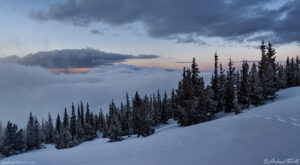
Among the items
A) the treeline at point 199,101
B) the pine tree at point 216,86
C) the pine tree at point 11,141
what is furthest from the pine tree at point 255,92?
the pine tree at point 11,141

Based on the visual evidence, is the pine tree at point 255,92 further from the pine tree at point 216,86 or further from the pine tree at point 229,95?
the pine tree at point 216,86

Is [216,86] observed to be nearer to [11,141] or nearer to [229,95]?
[229,95]

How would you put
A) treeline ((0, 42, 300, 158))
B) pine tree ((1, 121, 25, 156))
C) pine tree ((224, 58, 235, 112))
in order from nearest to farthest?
treeline ((0, 42, 300, 158)), pine tree ((224, 58, 235, 112)), pine tree ((1, 121, 25, 156))

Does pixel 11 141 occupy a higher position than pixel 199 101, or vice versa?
pixel 199 101

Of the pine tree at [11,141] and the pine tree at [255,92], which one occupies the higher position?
the pine tree at [255,92]

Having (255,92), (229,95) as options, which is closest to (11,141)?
(229,95)

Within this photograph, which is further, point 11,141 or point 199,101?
point 11,141

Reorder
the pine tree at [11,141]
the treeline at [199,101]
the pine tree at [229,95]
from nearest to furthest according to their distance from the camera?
the treeline at [199,101] < the pine tree at [229,95] < the pine tree at [11,141]

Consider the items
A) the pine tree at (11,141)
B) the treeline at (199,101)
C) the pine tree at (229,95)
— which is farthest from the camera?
the pine tree at (11,141)

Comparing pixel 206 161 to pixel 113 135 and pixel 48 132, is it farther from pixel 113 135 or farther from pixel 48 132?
pixel 48 132

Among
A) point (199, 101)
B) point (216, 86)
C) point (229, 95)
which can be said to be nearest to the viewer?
point (199, 101)

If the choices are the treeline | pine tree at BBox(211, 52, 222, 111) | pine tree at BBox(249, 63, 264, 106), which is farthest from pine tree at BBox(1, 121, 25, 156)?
pine tree at BBox(249, 63, 264, 106)

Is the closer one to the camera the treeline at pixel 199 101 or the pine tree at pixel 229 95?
the treeline at pixel 199 101

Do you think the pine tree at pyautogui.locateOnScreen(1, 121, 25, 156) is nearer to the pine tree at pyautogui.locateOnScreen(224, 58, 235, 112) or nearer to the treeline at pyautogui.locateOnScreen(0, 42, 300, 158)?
the treeline at pyautogui.locateOnScreen(0, 42, 300, 158)
